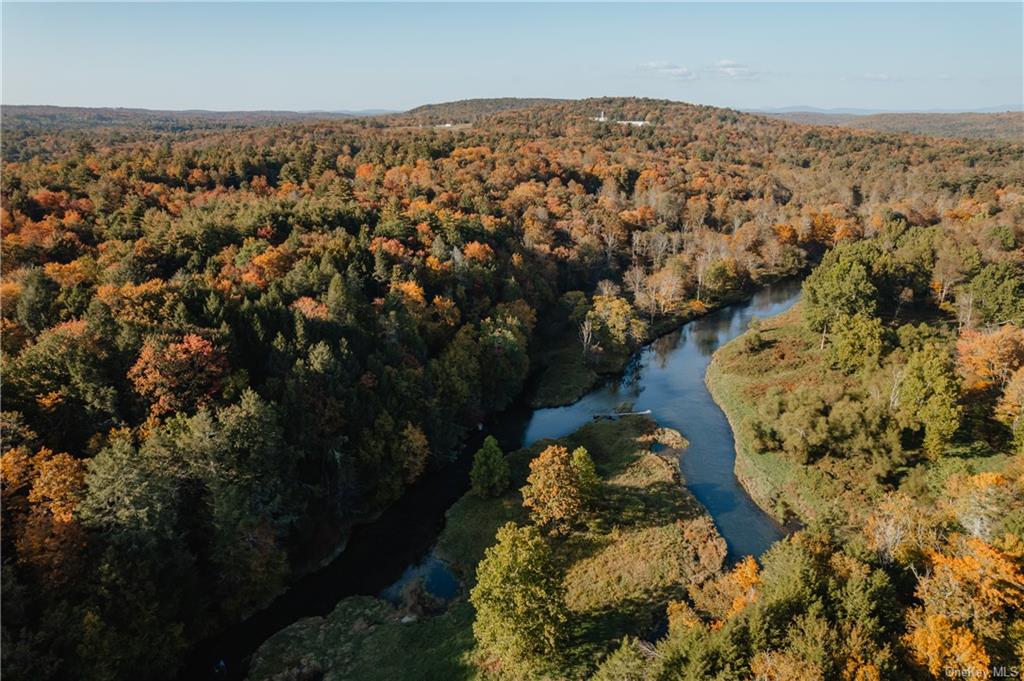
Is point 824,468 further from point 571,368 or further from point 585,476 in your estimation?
point 571,368

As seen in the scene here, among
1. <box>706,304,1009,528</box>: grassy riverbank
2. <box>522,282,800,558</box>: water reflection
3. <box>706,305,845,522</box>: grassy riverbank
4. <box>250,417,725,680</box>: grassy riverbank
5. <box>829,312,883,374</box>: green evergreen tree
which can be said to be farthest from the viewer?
<box>829,312,883,374</box>: green evergreen tree

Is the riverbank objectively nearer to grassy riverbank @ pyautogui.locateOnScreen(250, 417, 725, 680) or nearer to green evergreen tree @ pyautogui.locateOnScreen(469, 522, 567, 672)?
grassy riverbank @ pyautogui.locateOnScreen(250, 417, 725, 680)

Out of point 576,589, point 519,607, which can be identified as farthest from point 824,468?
point 519,607

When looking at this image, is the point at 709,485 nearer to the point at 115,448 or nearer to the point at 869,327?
the point at 869,327

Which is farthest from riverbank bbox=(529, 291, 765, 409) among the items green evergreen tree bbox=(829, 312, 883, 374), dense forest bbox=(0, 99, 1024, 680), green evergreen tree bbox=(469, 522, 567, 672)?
green evergreen tree bbox=(469, 522, 567, 672)

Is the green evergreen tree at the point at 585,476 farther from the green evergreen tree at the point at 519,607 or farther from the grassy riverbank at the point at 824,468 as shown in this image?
the grassy riverbank at the point at 824,468

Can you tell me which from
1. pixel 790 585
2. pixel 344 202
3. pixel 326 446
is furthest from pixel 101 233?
pixel 790 585
